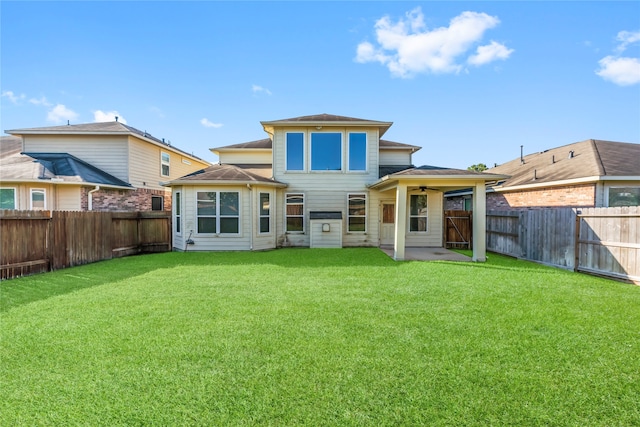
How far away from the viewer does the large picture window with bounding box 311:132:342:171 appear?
1263 centimetres

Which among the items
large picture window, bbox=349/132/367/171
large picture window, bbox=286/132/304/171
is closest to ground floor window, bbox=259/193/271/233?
large picture window, bbox=286/132/304/171

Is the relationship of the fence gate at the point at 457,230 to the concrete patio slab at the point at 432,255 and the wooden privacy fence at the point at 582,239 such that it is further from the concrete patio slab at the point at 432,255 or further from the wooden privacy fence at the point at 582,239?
the wooden privacy fence at the point at 582,239

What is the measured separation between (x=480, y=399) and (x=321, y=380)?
1.41m

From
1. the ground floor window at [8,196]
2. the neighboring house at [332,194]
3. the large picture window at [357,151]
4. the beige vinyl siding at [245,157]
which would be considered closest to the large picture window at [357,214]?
the neighboring house at [332,194]

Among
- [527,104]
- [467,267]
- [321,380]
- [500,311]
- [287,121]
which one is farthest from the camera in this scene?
[527,104]

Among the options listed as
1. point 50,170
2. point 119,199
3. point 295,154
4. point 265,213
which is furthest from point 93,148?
point 295,154

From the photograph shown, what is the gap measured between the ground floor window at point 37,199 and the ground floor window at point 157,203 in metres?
4.67

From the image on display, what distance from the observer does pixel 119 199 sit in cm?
1445

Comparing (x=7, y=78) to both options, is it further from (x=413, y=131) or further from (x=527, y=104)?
(x=527, y=104)

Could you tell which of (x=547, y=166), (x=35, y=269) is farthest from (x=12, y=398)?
(x=547, y=166)

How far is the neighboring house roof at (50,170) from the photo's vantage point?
12.1 m

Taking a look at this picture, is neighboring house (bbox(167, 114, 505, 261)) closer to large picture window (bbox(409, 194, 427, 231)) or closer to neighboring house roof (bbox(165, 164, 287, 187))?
large picture window (bbox(409, 194, 427, 231))

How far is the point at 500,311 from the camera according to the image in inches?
185

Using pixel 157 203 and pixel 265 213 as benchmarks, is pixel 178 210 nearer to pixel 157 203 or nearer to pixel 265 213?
pixel 265 213
